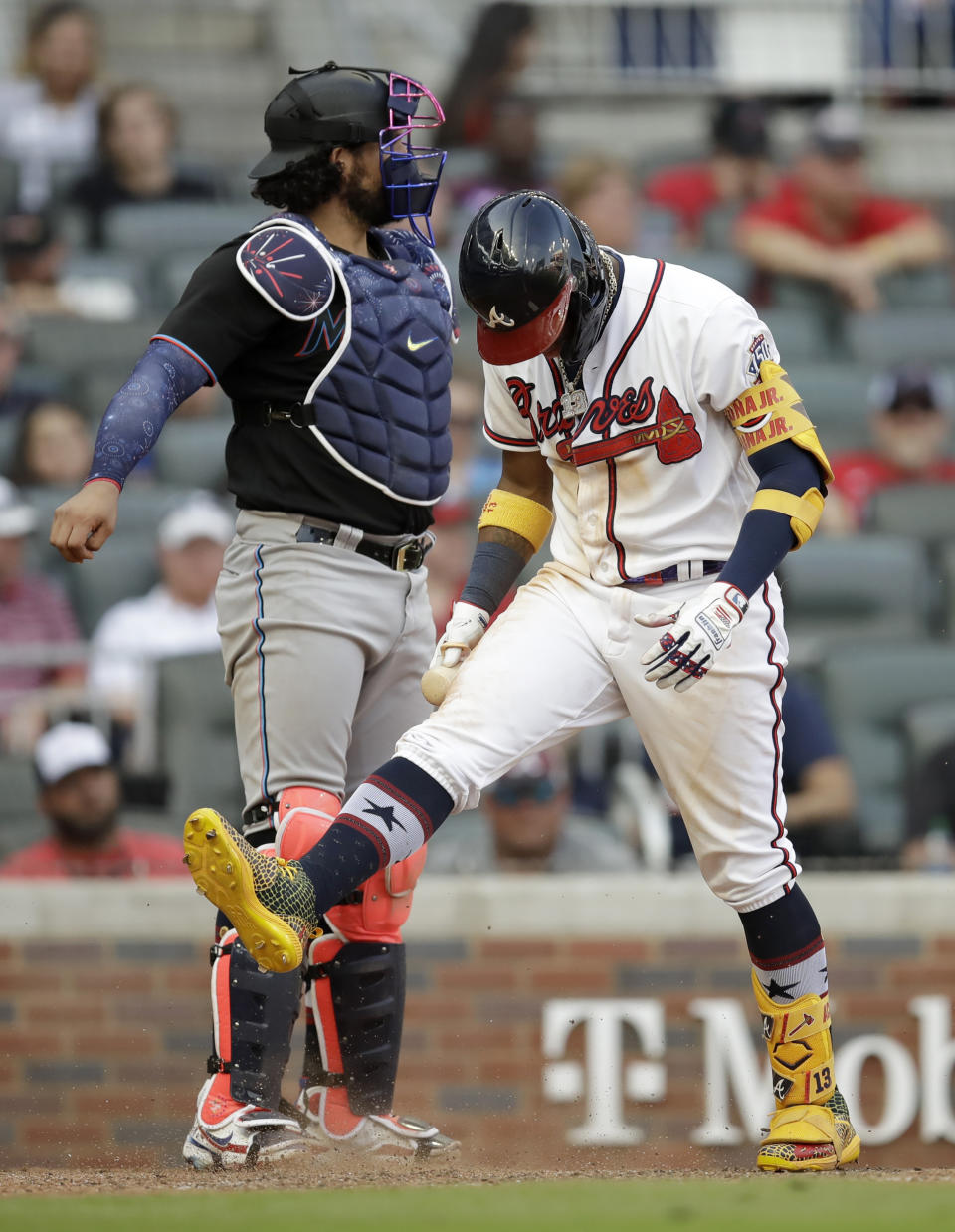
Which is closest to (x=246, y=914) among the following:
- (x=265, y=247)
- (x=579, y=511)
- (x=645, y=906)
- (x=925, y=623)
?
(x=579, y=511)

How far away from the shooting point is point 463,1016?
20.2 ft

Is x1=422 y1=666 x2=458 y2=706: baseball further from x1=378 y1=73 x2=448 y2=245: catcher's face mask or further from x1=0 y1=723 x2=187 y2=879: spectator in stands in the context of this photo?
x1=0 y1=723 x2=187 y2=879: spectator in stands

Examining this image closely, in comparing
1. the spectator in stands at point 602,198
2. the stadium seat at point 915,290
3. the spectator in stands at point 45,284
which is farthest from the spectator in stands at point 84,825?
the stadium seat at point 915,290

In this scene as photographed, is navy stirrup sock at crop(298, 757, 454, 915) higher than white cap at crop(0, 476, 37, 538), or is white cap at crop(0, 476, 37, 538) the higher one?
white cap at crop(0, 476, 37, 538)

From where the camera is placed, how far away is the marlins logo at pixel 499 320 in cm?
350

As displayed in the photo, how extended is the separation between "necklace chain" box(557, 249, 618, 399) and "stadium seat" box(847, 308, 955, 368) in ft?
18.3

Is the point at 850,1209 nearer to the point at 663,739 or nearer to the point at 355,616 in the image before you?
the point at 663,739

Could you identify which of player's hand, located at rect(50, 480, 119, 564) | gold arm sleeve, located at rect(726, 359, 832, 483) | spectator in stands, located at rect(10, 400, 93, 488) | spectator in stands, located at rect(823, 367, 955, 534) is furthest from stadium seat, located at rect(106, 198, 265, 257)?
gold arm sleeve, located at rect(726, 359, 832, 483)

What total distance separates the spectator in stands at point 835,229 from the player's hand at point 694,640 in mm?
6033

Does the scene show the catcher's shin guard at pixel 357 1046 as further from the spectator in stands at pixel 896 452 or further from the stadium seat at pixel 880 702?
the spectator in stands at pixel 896 452

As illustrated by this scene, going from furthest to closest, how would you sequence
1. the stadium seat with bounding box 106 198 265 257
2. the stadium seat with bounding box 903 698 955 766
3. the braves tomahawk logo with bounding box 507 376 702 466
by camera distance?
the stadium seat with bounding box 106 198 265 257, the stadium seat with bounding box 903 698 955 766, the braves tomahawk logo with bounding box 507 376 702 466

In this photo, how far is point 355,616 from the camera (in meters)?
3.94

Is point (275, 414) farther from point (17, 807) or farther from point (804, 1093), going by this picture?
point (17, 807)

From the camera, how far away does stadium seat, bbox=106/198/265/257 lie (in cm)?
938
